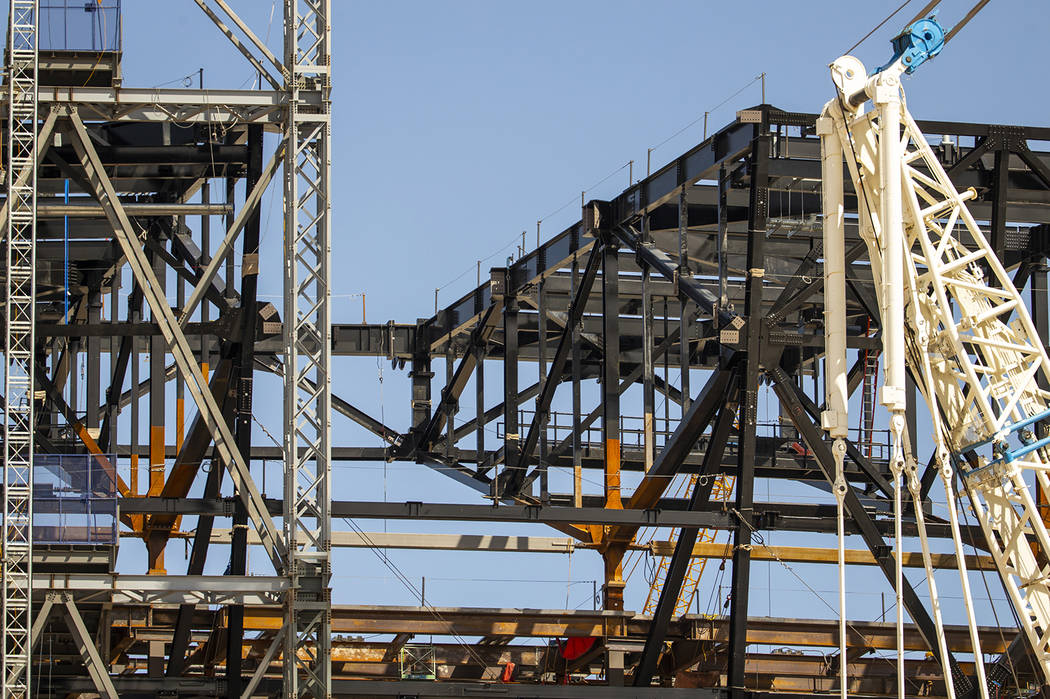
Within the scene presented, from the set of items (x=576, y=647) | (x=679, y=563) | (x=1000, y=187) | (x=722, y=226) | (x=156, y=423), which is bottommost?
(x=576, y=647)

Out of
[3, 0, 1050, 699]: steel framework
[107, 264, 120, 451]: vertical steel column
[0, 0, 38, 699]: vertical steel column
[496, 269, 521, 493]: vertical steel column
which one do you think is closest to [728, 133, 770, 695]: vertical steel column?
[3, 0, 1050, 699]: steel framework

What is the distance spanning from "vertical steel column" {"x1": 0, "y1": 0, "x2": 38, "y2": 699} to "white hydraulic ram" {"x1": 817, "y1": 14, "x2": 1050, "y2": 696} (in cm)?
1698

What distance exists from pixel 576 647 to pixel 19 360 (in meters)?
16.1

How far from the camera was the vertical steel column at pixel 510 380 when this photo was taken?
5134 cm

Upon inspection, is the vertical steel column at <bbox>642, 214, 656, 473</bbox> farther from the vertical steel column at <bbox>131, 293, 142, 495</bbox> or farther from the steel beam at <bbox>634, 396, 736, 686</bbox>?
the vertical steel column at <bbox>131, 293, 142, 495</bbox>


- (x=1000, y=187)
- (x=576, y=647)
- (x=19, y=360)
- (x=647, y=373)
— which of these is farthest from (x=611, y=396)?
(x=19, y=360)

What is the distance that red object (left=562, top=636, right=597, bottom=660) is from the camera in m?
44.3

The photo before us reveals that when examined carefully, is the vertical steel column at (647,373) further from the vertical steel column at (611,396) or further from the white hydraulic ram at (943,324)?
the white hydraulic ram at (943,324)

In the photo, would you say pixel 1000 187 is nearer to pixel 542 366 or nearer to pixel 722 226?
pixel 722 226

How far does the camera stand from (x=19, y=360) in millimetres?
38062

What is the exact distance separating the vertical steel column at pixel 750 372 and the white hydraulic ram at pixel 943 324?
17.1 feet

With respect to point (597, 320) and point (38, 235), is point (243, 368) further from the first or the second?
point (597, 320)

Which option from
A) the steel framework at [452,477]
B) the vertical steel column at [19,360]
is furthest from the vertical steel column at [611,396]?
the vertical steel column at [19,360]

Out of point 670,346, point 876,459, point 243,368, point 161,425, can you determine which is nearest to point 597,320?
point 670,346
